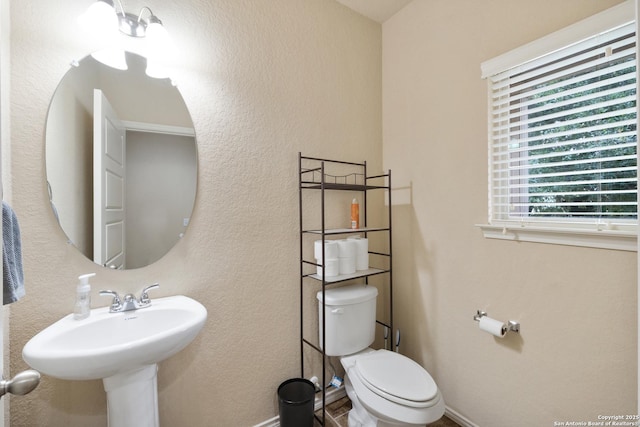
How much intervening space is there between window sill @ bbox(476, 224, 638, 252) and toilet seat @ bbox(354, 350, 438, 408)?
0.78 metres

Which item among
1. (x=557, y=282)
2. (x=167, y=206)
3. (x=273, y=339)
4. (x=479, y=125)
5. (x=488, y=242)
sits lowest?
(x=273, y=339)

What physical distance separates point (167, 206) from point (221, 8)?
40.3 inches

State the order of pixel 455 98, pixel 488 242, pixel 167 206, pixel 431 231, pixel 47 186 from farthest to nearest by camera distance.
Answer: pixel 431 231
pixel 455 98
pixel 488 242
pixel 167 206
pixel 47 186

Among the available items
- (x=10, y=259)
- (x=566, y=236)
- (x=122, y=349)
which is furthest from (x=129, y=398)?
(x=566, y=236)

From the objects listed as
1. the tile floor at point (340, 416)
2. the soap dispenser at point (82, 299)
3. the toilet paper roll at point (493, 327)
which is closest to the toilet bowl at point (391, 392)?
the tile floor at point (340, 416)

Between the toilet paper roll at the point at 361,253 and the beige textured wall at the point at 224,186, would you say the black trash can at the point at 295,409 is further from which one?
the toilet paper roll at the point at 361,253

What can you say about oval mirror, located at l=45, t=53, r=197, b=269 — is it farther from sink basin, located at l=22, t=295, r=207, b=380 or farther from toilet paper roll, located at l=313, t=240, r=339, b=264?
toilet paper roll, located at l=313, t=240, r=339, b=264

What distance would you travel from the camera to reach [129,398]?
46.1 inches

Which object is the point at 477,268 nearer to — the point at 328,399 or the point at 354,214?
the point at 354,214

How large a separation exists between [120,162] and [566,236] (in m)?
1.95

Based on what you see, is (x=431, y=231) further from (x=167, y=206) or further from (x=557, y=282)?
(x=167, y=206)

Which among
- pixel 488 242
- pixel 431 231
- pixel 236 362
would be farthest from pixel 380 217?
pixel 236 362

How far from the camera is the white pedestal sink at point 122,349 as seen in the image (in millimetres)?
944

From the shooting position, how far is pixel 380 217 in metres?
2.20
